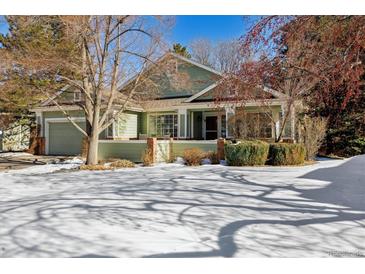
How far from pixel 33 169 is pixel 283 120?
1139cm

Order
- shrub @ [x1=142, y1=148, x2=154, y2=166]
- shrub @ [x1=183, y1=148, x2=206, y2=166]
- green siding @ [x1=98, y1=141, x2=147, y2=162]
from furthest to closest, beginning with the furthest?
green siding @ [x1=98, y1=141, x2=147, y2=162] → shrub @ [x1=142, y1=148, x2=154, y2=166] → shrub @ [x1=183, y1=148, x2=206, y2=166]

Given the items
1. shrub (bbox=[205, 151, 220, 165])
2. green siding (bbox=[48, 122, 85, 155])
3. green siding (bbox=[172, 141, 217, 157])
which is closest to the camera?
shrub (bbox=[205, 151, 220, 165])

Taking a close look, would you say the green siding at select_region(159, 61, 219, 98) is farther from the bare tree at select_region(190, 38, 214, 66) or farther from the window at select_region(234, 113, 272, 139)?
the bare tree at select_region(190, 38, 214, 66)

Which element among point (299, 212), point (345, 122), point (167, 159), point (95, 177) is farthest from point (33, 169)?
point (345, 122)

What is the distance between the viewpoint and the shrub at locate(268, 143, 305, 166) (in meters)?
12.3

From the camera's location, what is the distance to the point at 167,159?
48.1 feet

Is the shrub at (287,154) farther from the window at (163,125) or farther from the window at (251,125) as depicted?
the window at (163,125)

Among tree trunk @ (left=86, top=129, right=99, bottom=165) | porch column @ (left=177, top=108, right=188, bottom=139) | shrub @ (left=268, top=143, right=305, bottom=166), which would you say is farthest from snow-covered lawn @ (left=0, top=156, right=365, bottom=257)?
porch column @ (left=177, top=108, right=188, bottom=139)

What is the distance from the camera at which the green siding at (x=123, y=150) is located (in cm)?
1515

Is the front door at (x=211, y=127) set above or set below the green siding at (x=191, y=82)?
below

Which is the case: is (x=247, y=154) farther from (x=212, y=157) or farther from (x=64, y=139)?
(x=64, y=139)

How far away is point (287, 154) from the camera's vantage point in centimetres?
1227

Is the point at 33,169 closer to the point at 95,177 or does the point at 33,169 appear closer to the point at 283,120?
the point at 95,177

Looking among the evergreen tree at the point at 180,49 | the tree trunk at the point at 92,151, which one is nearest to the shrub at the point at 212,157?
the tree trunk at the point at 92,151
